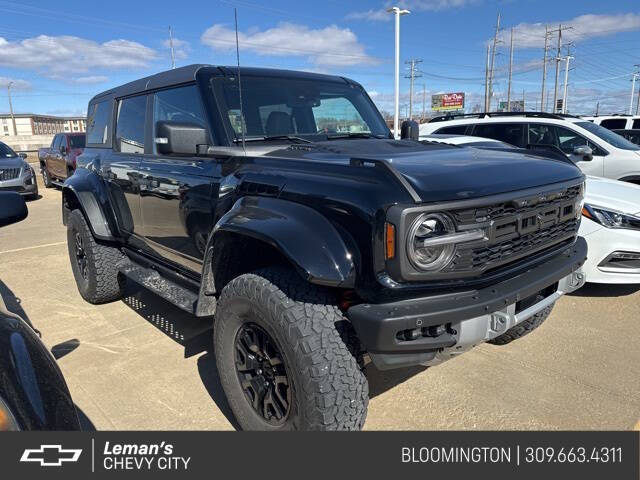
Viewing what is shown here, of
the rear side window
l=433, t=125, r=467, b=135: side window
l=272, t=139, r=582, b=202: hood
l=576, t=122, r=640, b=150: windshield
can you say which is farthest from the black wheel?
the rear side window

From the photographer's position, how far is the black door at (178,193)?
9.67ft

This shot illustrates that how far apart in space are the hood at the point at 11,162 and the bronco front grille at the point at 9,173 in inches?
3.3

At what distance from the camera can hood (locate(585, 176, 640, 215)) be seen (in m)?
4.39

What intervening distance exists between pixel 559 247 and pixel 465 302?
3.41ft

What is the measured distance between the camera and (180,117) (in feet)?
11.0

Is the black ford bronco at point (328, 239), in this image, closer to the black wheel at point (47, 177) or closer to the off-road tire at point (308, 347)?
the off-road tire at point (308, 347)

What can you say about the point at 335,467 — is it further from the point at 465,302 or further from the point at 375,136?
the point at 375,136

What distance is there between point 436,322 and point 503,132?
25.3 feet

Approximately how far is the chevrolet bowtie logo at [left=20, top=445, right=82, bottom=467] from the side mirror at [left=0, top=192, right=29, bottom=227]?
1.01 m

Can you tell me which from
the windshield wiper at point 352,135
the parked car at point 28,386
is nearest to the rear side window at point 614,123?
the windshield wiper at point 352,135

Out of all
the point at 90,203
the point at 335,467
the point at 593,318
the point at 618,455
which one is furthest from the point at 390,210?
the point at 90,203

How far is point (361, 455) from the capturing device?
2.05m

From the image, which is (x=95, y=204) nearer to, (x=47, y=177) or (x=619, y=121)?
(x=47, y=177)

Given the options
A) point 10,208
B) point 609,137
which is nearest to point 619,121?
point 609,137
